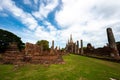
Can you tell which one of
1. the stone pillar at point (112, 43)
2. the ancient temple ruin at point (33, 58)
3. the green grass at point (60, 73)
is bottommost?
the green grass at point (60, 73)

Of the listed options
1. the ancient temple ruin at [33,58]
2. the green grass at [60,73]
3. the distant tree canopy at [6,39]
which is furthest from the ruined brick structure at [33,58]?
the distant tree canopy at [6,39]

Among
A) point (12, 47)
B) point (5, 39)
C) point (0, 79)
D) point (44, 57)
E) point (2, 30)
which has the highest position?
point (2, 30)

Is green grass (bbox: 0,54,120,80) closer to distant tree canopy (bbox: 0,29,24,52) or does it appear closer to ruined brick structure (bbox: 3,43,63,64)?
ruined brick structure (bbox: 3,43,63,64)

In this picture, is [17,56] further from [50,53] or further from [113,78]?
[113,78]

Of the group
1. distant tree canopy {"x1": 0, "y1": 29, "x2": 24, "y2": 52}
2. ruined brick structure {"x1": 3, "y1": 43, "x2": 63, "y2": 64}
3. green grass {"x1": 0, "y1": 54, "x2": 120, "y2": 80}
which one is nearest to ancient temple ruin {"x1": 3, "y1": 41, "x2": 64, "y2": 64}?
ruined brick structure {"x1": 3, "y1": 43, "x2": 63, "y2": 64}

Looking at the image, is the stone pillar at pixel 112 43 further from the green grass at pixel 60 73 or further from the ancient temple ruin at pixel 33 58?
the ancient temple ruin at pixel 33 58

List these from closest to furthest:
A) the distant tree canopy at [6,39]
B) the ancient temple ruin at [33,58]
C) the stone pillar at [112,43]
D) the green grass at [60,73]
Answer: the green grass at [60,73]
the ancient temple ruin at [33,58]
the stone pillar at [112,43]
the distant tree canopy at [6,39]

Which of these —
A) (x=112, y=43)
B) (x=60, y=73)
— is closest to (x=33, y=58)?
(x=60, y=73)

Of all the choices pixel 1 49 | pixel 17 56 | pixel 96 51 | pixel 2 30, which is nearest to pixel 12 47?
pixel 17 56

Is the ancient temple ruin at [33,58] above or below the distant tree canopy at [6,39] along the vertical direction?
below

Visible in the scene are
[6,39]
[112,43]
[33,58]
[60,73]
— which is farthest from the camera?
[6,39]

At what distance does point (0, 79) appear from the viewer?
8336 millimetres

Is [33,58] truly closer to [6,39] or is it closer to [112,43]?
[112,43]

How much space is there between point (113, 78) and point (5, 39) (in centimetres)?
5469
